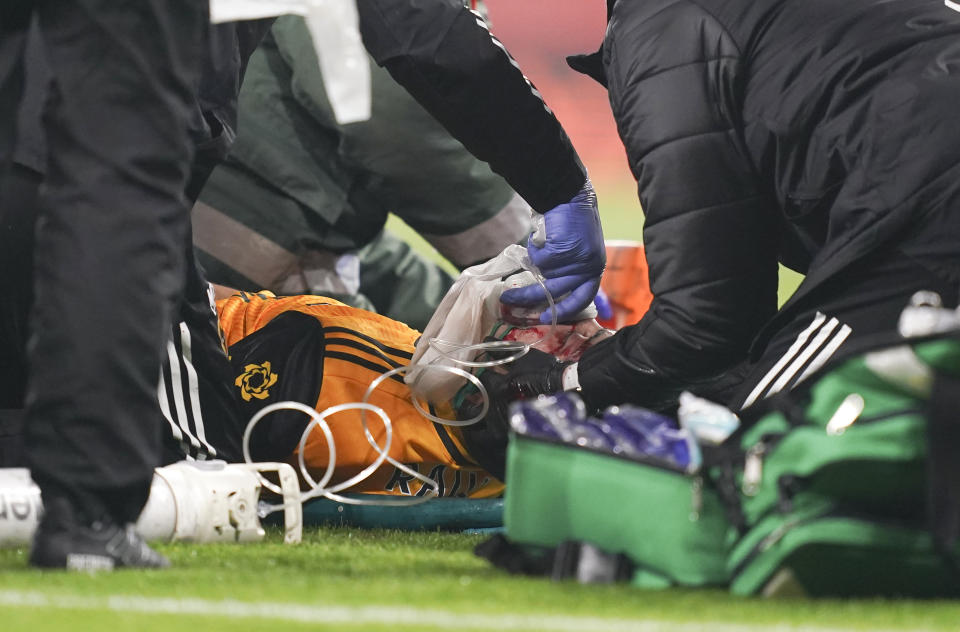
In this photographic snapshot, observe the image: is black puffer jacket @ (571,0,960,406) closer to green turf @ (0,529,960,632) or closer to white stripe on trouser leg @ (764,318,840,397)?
white stripe on trouser leg @ (764,318,840,397)

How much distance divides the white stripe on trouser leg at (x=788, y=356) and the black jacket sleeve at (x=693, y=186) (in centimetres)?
16

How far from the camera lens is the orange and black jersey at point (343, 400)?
2.18m

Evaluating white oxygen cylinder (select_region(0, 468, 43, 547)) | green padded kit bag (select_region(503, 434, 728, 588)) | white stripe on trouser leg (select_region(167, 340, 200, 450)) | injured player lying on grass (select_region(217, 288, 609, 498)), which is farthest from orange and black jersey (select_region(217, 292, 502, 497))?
green padded kit bag (select_region(503, 434, 728, 588))

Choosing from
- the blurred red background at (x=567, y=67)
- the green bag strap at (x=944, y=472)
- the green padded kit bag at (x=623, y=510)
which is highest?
the blurred red background at (x=567, y=67)

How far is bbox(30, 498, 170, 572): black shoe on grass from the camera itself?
1343mm

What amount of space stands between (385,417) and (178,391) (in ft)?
1.06

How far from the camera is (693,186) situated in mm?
1986

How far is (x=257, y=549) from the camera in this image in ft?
5.82

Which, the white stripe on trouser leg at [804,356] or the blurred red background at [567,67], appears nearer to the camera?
the white stripe on trouser leg at [804,356]

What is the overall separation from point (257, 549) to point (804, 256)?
3.11 ft

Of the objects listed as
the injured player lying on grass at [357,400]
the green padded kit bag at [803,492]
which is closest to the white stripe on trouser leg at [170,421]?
the injured player lying on grass at [357,400]

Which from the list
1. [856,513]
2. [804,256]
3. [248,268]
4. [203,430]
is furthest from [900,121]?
[248,268]

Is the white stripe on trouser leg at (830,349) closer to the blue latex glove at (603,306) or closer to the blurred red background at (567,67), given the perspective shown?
the blue latex glove at (603,306)

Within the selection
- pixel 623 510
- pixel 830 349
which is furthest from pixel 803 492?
pixel 830 349
